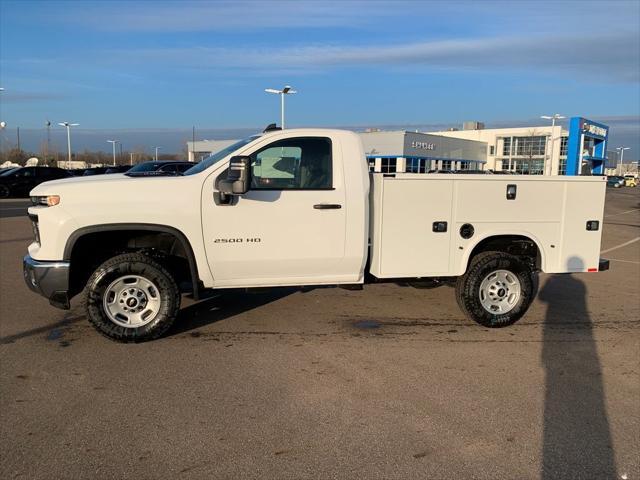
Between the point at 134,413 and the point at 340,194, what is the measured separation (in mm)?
2899

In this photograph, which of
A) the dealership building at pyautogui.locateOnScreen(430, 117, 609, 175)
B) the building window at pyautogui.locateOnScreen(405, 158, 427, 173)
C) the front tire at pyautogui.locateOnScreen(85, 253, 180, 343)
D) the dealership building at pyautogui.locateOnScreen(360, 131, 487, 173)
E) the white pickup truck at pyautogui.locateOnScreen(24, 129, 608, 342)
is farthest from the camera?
the dealership building at pyautogui.locateOnScreen(430, 117, 609, 175)

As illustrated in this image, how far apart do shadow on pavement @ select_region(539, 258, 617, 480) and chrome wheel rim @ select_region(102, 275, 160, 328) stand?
3.74m

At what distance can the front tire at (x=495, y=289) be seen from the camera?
631 cm

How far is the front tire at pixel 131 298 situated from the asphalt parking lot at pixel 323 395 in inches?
8.3

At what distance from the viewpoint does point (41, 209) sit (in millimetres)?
5320

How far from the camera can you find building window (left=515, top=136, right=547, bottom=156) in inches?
3231

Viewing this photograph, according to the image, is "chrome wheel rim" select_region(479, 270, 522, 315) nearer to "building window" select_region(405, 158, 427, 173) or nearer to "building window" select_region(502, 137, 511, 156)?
"building window" select_region(405, 158, 427, 173)

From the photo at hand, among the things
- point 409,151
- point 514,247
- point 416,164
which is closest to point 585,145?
point 514,247

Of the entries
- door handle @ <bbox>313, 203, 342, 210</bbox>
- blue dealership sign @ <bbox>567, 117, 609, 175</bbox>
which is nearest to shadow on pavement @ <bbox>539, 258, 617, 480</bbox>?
door handle @ <bbox>313, 203, 342, 210</bbox>

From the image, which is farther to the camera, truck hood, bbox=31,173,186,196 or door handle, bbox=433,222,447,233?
door handle, bbox=433,222,447,233

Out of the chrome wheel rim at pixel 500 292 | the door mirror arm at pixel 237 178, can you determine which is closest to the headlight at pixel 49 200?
the door mirror arm at pixel 237 178

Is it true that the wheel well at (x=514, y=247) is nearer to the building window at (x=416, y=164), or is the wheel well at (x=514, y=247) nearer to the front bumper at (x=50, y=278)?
the front bumper at (x=50, y=278)

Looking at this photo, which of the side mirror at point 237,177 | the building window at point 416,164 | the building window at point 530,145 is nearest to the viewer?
the side mirror at point 237,177

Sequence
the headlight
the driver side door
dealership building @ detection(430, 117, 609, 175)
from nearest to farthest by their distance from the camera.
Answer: the headlight, the driver side door, dealership building @ detection(430, 117, 609, 175)
